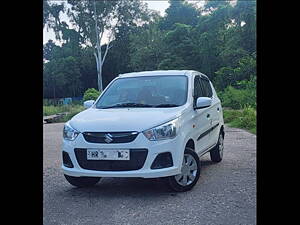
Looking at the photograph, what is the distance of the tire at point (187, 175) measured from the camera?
4.66 m

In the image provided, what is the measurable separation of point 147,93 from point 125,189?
1.41m

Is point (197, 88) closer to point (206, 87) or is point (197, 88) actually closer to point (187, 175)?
point (206, 87)

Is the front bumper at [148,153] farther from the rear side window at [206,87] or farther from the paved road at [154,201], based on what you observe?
the rear side window at [206,87]

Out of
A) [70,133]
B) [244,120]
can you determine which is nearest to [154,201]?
[70,133]

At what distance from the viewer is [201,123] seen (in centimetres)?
546

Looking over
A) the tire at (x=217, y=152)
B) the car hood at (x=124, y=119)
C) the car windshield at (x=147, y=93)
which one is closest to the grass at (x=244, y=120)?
the tire at (x=217, y=152)

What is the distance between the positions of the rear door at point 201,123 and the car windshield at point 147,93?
298mm

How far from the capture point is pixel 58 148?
9547 millimetres

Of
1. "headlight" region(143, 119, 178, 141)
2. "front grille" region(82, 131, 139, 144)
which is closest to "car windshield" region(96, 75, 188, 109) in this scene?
"headlight" region(143, 119, 178, 141)

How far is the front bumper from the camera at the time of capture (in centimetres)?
434

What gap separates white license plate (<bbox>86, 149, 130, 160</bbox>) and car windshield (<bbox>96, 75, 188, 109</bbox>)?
104cm

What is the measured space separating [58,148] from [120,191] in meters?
5.03
